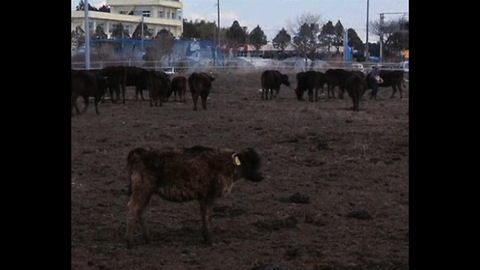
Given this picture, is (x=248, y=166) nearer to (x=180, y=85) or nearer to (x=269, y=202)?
(x=269, y=202)

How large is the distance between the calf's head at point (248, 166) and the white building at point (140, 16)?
5373 centimetres

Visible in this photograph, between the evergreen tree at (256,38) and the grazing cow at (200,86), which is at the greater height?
the evergreen tree at (256,38)

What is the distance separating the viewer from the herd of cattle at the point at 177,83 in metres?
22.1

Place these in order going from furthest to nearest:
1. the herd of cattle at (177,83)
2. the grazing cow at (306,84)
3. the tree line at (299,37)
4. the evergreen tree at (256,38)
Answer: the evergreen tree at (256,38) → the tree line at (299,37) → the grazing cow at (306,84) → the herd of cattle at (177,83)

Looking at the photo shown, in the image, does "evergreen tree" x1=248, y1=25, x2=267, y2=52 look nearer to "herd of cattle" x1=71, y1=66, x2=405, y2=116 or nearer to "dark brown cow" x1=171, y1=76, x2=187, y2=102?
"herd of cattle" x1=71, y1=66, x2=405, y2=116

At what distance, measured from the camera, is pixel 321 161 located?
1270cm

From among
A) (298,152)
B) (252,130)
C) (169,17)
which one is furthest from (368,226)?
(169,17)

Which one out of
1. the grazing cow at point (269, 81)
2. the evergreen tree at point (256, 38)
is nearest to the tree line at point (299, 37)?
the evergreen tree at point (256, 38)

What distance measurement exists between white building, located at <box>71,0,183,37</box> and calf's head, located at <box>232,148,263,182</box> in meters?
53.7

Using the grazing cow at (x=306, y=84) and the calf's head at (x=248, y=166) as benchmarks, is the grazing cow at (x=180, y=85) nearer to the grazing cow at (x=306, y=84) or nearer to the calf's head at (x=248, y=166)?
the grazing cow at (x=306, y=84)

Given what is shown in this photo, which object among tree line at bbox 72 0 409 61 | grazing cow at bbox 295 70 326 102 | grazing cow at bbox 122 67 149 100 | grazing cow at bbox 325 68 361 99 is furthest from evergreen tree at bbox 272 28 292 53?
grazing cow at bbox 122 67 149 100

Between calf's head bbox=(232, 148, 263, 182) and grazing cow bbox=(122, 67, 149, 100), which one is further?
grazing cow bbox=(122, 67, 149, 100)

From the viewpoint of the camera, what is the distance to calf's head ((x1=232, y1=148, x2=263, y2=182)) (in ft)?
22.9
